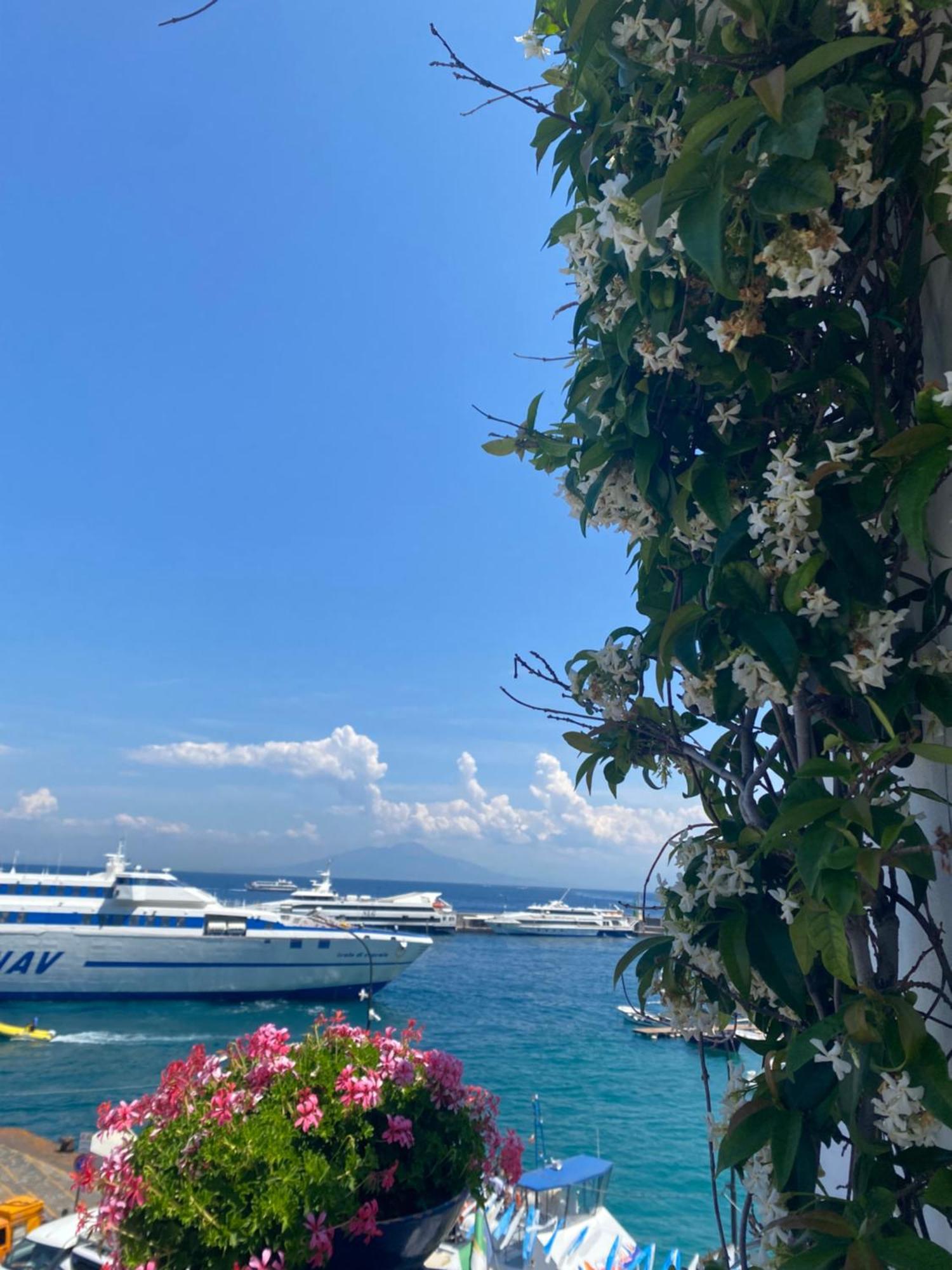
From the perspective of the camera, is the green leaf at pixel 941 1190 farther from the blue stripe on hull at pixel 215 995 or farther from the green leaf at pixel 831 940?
the blue stripe on hull at pixel 215 995

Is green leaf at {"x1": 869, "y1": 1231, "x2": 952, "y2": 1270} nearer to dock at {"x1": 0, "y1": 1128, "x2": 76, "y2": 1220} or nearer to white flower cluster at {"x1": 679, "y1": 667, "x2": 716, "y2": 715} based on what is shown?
white flower cluster at {"x1": 679, "y1": 667, "x2": 716, "y2": 715}

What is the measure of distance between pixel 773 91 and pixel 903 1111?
0.86 m

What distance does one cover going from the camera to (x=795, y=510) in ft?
2.51

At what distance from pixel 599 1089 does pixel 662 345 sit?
23262 mm

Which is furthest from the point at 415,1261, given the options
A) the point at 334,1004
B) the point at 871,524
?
the point at 334,1004

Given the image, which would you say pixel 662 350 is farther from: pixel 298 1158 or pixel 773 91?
pixel 298 1158

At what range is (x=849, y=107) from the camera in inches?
29.7

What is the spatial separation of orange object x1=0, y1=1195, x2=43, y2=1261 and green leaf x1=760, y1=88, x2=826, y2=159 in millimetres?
10605

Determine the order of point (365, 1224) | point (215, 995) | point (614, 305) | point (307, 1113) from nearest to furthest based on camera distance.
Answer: point (614, 305)
point (365, 1224)
point (307, 1113)
point (215, 995)

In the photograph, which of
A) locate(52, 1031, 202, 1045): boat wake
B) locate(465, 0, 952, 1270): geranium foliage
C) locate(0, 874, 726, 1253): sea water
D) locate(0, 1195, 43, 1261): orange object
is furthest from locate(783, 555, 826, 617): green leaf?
locate(52, 1031, 202, 1045): boat wake

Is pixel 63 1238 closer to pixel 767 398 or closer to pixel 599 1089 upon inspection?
pixel 767 398

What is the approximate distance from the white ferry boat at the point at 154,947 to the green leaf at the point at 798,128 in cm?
2593

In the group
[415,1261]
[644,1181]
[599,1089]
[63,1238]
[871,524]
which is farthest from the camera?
[599,1089]

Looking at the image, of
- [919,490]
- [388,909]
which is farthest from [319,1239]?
→ [388,909]
